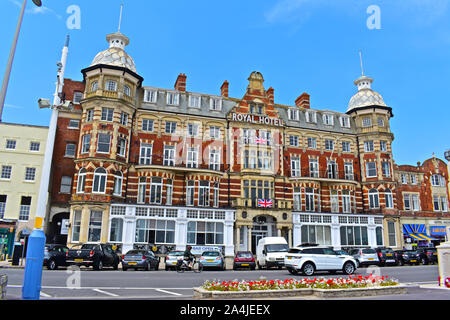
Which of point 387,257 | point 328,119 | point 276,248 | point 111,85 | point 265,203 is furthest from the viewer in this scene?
point 328,119

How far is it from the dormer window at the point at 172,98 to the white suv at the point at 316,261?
2293 cm

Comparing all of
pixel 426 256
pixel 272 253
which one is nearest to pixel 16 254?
pixel 272 253

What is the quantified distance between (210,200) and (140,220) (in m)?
7.18

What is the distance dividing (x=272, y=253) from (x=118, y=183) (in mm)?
16054

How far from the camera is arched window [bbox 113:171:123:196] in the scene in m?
32.8

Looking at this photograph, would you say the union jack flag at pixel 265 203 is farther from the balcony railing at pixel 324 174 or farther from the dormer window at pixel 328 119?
the dormer window at pixel 328 119

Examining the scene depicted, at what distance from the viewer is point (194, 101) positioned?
128 feet

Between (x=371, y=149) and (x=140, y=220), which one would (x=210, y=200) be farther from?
(x=371, y=149)

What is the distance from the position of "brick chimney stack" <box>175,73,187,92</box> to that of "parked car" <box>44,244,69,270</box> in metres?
23.2

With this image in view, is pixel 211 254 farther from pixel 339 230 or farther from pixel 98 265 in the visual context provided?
pixel 339 230

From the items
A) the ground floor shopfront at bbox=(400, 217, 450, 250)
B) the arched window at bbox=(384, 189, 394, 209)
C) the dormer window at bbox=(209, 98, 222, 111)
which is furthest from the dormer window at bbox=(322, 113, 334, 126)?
the ground floor shopfront at bbox=(400, 217, 450, 250)

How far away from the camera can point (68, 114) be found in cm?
3675
